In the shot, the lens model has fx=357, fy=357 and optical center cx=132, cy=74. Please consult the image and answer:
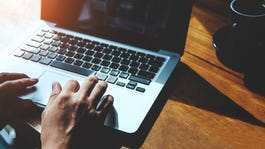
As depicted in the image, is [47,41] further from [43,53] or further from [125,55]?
[125,55]

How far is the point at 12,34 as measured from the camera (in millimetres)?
1074

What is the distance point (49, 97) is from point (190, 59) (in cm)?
40

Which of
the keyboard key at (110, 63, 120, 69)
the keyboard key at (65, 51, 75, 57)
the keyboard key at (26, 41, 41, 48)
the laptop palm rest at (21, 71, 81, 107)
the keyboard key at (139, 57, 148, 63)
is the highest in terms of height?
the keyboard key at (139, 57, 148, 63)

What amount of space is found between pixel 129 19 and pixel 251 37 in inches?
12.7

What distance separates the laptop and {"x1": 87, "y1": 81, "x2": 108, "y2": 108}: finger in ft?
0.13

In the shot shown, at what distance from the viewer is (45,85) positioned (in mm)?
861

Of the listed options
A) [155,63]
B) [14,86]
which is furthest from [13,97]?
[155,63]

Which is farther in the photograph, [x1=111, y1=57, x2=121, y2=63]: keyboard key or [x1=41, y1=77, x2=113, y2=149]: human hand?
[x1=111, y1=57, x2=121, y2=63]: keyboard key

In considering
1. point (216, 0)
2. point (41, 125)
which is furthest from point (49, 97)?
point (216, 0)

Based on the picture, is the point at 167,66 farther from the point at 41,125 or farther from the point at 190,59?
the point at 41,125

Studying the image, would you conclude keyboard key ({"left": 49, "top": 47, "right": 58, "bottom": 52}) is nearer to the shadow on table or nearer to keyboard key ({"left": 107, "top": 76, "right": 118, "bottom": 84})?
keyboard key ({"left": 107, "top": 76, "right": 118, "bottom": 84})

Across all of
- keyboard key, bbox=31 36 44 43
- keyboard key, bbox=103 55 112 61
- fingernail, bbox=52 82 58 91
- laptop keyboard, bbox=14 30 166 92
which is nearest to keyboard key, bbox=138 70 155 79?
laptop keyboard, bbox=14 30 166 92

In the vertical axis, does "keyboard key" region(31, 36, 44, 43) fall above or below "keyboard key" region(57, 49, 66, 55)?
above

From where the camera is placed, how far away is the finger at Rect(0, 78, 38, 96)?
32.0 inches
